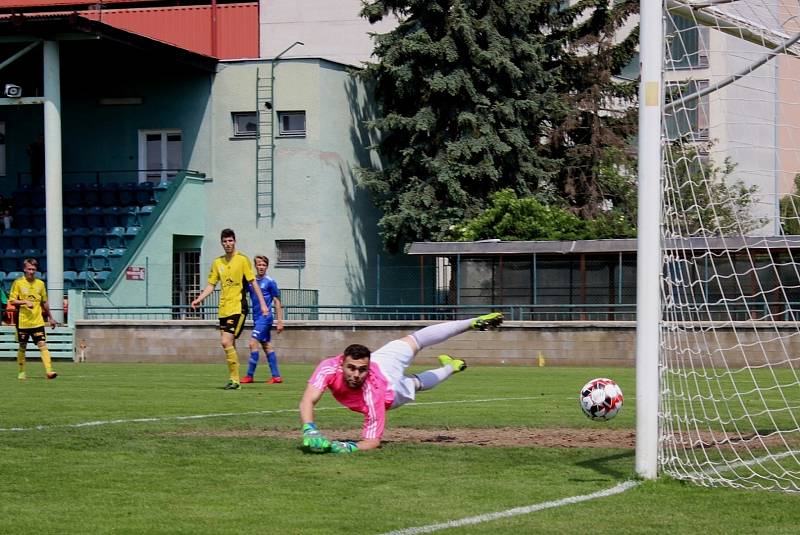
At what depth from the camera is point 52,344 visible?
32.0 m

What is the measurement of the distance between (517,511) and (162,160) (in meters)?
34.4

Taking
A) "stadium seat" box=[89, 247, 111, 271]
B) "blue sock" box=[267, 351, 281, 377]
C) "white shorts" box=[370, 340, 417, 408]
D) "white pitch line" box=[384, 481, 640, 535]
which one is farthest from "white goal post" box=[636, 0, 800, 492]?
"stadium seat" box=[89, 247, 111, 271]

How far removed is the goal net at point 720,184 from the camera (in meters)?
9.32

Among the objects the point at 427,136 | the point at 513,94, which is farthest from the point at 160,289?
the point at 513,94

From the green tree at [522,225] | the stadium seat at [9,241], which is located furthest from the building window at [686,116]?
the stadium seat at [9,241]

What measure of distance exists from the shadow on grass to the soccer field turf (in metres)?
0.01

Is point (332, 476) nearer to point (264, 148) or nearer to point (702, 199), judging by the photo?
point (702, 199)

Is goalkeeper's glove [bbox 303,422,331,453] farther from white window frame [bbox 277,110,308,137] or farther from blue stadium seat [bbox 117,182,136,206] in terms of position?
white window frame [bbox 277,110,308,137]

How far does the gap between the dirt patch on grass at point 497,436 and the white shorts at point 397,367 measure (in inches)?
15.3

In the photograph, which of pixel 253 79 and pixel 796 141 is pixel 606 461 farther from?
pixel 253 79

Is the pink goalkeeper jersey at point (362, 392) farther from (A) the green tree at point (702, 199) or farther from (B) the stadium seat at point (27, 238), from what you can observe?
(B) the stadium seat at point (27, 238)

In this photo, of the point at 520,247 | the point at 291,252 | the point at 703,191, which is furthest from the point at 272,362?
the point at 291,252

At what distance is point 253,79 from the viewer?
39.3m

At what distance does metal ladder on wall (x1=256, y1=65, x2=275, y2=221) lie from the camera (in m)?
39.2
